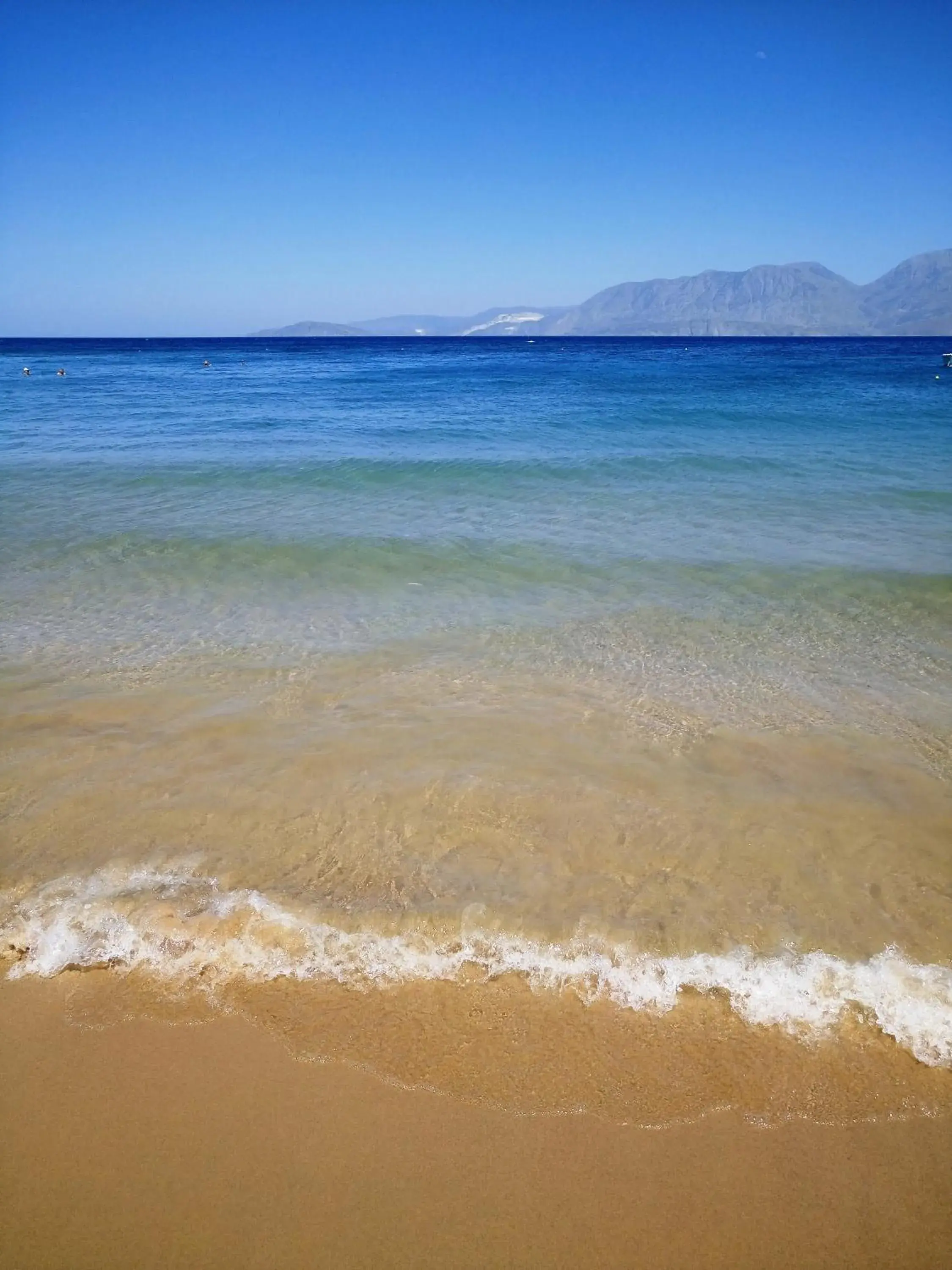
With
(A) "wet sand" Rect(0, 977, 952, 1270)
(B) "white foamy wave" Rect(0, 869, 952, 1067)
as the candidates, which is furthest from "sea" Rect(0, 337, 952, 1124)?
(A) "wet sand" Rect(0, 977, 952, 1270)

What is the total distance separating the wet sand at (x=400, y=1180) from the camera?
243cm

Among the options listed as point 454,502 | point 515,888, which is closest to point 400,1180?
point 515,888

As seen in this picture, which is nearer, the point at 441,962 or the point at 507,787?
the point at 441,962

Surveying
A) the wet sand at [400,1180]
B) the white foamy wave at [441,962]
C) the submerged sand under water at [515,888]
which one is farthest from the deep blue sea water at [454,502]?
the wet sand at [400,1180]

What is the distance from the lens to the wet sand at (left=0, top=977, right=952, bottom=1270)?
2.43 m

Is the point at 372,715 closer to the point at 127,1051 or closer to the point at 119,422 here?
the point at 127,1051

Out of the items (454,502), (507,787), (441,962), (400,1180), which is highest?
(454,502)

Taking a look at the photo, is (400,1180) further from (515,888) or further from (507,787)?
(507,787)

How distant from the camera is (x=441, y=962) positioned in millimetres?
3492

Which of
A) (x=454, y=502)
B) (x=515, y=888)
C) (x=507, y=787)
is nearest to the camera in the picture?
(x=515, y=888)

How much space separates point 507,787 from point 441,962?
155 centimetres

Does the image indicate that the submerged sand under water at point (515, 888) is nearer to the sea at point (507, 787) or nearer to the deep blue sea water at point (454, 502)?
the sea at point (507, 787)

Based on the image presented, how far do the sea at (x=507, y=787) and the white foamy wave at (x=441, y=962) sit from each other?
0.02 meters

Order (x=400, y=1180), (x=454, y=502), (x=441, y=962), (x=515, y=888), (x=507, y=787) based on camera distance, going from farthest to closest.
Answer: (x=454, y=502), (x=507, y=787), (x=515, y=888), (x=441, y=962), (x=400, y=1180)
